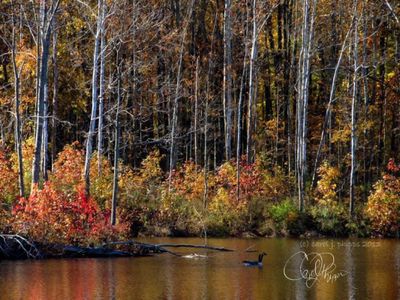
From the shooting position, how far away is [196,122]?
136 feet

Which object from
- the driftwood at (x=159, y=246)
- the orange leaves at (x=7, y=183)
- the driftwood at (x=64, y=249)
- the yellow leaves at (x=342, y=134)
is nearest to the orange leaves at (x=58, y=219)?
the driftwood at (x=64, y=249)

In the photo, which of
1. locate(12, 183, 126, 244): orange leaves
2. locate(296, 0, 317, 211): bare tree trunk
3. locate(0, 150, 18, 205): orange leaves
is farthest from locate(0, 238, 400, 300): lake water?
locate(296, 0, 317, 211): bare tree trunk

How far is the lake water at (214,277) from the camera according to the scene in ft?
62.8

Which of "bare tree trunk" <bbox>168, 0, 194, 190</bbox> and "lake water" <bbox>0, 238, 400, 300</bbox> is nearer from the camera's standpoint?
"lake water" <bbox>0, 238, 400, 300</bbox>

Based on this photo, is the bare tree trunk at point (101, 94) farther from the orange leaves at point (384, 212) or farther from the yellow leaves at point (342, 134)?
the yellow leaves at point (342, 134)

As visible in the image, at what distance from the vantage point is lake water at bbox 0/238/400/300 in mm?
19141

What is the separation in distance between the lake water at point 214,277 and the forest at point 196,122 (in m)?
3.02

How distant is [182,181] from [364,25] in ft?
34.4

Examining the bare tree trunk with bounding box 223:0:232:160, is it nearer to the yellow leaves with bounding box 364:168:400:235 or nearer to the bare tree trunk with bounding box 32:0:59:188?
the yellow leaves with bounding box 364:168:400:235

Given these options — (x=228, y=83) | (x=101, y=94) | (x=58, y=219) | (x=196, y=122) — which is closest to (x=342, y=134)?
(x=228, y=83)

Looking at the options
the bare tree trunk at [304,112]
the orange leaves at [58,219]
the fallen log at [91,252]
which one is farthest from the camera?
the bare tree trunk at [304,112]

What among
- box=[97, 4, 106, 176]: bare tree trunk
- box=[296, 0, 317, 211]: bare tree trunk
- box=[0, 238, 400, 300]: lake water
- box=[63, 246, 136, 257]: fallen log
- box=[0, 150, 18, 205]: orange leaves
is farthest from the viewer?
box=[296, 0, 317, 211]: bare tree trunk

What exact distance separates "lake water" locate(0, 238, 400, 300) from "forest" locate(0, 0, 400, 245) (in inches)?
119

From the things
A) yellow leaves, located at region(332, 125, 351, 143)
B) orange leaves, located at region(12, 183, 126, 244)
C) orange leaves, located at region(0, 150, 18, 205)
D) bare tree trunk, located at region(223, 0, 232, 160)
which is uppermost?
bare tree trunk, located at region(223, 0, 232, 160)
